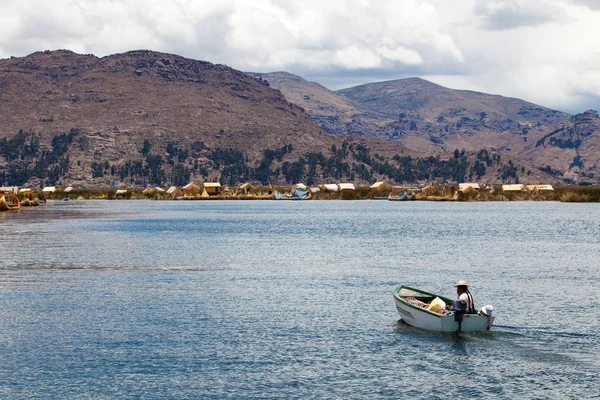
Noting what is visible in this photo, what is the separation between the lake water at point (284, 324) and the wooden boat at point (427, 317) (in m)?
0.55

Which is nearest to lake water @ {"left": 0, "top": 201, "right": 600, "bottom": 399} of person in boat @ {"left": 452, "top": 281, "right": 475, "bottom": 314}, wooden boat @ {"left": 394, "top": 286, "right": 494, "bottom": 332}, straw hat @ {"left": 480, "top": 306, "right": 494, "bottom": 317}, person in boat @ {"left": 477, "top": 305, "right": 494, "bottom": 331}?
wooden boat @ {"left": 394, "top": 286, "right": 494, "bottom": 332}

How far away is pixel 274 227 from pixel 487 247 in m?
42.7

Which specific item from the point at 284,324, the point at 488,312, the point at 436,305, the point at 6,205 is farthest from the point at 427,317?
the point at 6,205

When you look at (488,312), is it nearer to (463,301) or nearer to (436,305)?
(463,301)

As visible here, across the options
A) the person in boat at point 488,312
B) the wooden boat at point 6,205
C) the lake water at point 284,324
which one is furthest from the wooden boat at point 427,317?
the wooden boat at point 6,205

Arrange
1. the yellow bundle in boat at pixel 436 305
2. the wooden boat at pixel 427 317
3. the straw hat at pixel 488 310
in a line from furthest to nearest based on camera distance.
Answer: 1. the yellow bundle in boat at pixel 436 305
2. the wooden boat at pixel 427 317
3. the straw hat at pixel 488 310

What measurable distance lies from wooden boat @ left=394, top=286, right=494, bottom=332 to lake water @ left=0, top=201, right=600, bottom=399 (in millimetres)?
554

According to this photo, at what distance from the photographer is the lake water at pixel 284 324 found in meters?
31.7

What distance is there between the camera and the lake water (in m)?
31.7

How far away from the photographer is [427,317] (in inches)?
1593

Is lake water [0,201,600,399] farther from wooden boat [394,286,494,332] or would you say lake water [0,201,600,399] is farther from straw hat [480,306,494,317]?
straw hat [480,306,494,317]

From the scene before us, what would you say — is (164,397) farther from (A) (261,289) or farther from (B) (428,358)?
(A) (261,289)

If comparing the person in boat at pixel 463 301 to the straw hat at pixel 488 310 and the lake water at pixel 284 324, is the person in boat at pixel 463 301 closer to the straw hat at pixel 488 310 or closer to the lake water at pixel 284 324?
the straw hat at pixel 488 310

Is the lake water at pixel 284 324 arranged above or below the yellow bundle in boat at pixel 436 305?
below
